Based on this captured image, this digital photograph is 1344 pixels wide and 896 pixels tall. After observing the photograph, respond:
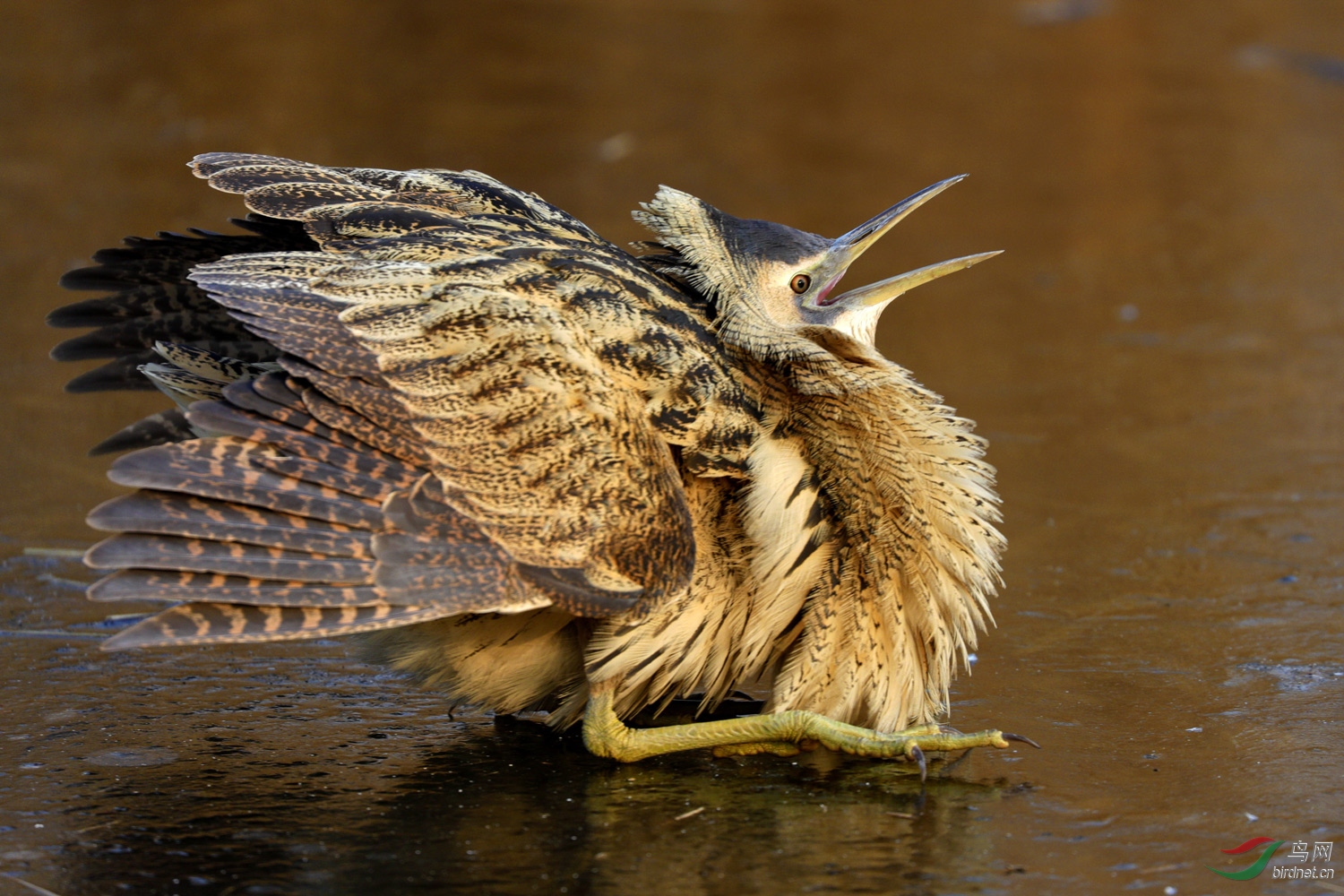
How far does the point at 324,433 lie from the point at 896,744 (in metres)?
1.50

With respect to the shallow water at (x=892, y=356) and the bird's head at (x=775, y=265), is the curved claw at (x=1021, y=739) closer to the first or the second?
the shallow water at (x=892, y=356)

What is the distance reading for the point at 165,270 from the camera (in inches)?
175

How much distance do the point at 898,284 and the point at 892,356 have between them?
10.9 feet

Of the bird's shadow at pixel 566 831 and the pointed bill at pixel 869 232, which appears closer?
the bird's shadow at pixel 566 831

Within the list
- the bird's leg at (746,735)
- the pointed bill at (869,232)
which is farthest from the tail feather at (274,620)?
the pointed bill at (869,232)

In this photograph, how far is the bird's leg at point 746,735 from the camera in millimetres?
3803

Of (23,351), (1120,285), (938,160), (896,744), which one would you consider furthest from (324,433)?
(938,160)

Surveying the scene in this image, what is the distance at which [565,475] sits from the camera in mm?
3682

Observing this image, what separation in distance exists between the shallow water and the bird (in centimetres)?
26

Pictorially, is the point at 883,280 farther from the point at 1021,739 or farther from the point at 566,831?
the point at 566,831

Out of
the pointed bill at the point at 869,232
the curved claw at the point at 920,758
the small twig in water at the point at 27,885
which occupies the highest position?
the pointed bill at the point at 869,232

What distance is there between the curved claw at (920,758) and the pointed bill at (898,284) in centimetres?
115

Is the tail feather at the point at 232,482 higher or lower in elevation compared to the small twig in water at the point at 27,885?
higher

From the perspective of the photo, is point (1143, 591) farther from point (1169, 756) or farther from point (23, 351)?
point (23, 351)
